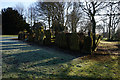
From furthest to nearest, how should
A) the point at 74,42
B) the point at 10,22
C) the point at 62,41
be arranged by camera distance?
the point at 10,22, the point at 62,41, the point at 74,42

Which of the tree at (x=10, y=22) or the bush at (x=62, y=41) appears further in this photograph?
the tree at (x=10, y=22)

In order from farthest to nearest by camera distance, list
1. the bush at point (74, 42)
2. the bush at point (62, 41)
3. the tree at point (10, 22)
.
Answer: the tree at point (10, 22) < the bush at point (62, 41) < the bush at point (74, 42)

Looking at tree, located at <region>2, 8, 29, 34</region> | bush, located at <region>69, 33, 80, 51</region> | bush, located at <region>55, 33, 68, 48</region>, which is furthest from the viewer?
tree, located at <region>2, 8, 29, 34</region>

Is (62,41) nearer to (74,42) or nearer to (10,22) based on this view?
(74,42)

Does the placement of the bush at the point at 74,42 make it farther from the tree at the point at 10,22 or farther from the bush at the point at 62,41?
the tree at the point at 10,22

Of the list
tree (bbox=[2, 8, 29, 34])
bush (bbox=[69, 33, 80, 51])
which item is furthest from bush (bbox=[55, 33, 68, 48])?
tree (bbox=[2, 8, 29, 34])

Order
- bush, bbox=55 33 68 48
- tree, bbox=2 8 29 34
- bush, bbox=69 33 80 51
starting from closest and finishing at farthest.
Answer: bush, bbox=69 33 80 51, bush, bbox=55 33 68 48, tree, bbox=2 8 29 34

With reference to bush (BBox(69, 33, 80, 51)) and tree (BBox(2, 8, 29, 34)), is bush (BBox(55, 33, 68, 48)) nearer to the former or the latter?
bush (BBox(69, 33, 80, 51))

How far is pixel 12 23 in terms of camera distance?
2666cm

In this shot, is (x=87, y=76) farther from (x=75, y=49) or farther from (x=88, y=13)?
(x=88, y=13)

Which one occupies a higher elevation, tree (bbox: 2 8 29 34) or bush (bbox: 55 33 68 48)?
tree (bbox: 2 8 29 34)

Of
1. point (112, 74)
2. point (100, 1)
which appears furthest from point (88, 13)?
point (112, 74)

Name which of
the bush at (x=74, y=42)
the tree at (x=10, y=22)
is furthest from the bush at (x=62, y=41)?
the tree at (x=10, y=22)

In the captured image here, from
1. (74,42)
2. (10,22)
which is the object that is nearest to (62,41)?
(74,42)
